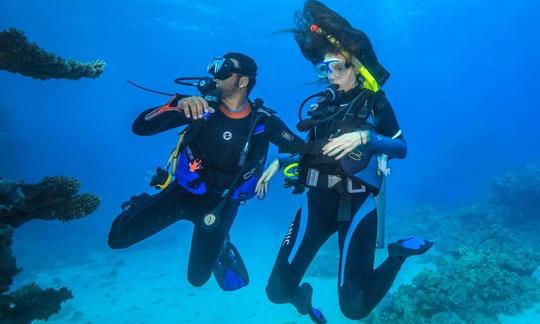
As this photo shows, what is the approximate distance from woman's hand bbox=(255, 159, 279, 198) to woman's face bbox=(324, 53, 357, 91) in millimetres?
1518

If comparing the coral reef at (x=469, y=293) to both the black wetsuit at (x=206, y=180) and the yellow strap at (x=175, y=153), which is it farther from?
the yellow strap at (x=175, y=153)

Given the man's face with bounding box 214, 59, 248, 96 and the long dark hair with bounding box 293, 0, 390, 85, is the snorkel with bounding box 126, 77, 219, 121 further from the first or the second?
the long dark hair with bounding box 293, 0, 390, 85

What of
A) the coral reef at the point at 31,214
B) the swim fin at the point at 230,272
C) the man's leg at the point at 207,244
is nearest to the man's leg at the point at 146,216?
the man's leg at the point at 207,244

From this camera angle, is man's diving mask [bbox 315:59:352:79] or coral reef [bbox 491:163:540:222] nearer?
man's diving mask [bbox 315:59:352:79]

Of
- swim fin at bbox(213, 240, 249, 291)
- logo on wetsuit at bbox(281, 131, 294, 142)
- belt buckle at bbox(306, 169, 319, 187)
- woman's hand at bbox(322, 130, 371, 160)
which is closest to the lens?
woman's hand at bbox(322, 130, 371, 160)

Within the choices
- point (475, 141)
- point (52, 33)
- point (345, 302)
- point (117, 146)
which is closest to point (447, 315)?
point (345, 302)

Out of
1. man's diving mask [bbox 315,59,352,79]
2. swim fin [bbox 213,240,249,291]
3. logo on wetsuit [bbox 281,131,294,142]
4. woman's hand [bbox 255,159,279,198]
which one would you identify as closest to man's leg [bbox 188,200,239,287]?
woman's hand [bbox 255,159,279,198]

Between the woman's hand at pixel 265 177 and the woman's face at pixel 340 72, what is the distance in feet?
4.98

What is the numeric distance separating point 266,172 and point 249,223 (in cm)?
2596

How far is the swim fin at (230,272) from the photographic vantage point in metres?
6.57

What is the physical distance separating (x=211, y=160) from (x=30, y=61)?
261cm

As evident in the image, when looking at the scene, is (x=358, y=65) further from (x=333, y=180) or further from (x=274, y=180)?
(x=274, y=180)

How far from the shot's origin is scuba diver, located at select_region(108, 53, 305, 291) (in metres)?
5.22

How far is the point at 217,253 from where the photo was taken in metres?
5.91
